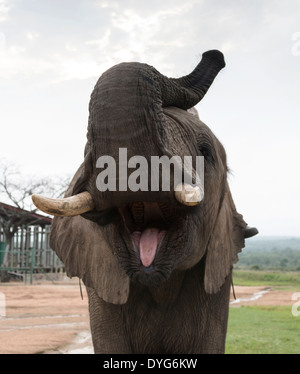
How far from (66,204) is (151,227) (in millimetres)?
479

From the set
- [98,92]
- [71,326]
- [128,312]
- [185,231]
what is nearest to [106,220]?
[185,231]

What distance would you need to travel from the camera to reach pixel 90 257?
3.22m

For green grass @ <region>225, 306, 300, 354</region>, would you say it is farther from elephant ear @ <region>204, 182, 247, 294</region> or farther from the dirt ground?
elephant ear @ <region>204, 182, 247, 294</region>

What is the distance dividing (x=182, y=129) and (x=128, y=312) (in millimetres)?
1321

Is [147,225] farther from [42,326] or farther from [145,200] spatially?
[42,326]

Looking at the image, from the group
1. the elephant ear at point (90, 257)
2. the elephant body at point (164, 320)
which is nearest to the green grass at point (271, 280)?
the elephant body at point (164, 320)

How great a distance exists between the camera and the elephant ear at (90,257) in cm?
299

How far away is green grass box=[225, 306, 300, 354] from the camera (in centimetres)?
718

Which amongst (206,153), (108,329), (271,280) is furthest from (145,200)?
(271,280)

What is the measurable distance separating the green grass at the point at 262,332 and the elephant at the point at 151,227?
3.84 meters

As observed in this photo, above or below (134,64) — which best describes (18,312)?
below

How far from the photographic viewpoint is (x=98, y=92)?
88.0 inches

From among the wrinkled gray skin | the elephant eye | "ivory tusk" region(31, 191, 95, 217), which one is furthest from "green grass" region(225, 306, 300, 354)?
"ivory tusk" region(31, 191, 95, 217)
